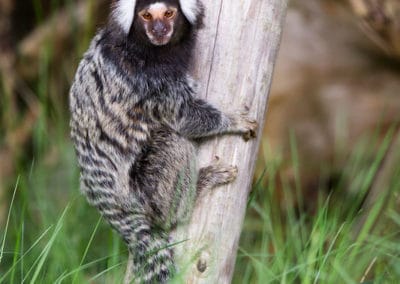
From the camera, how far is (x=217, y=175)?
3.10 m

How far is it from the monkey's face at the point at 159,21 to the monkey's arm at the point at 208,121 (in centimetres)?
27

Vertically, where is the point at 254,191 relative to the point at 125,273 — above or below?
above

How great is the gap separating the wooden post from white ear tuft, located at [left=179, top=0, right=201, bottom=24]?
39 millimetres

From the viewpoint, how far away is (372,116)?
18.8 feet

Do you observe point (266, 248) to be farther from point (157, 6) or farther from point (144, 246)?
point (157, 6)

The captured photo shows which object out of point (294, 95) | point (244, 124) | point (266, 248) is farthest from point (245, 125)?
point (294, 95)

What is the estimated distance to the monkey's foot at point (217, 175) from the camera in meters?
3.10

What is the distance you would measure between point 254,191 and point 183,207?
0.96ft

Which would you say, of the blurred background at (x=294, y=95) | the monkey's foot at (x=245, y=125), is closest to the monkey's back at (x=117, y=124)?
the monkey's foot at (x=245, y=125)

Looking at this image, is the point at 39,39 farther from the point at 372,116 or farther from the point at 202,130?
the point at 202,130

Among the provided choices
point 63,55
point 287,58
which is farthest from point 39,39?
point 287,58

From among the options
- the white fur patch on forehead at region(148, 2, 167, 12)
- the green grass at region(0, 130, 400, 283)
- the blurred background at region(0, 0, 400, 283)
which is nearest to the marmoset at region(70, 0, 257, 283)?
the white fur patch on forehead at region(148, 2, 167, 12)

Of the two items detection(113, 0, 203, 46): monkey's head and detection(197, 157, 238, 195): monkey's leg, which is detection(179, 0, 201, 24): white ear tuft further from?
detection(197, 157, 238, 195): monkey's leg

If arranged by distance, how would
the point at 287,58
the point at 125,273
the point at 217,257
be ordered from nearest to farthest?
the point at 217,257 → the point at 125,273 → the point at 287,58
